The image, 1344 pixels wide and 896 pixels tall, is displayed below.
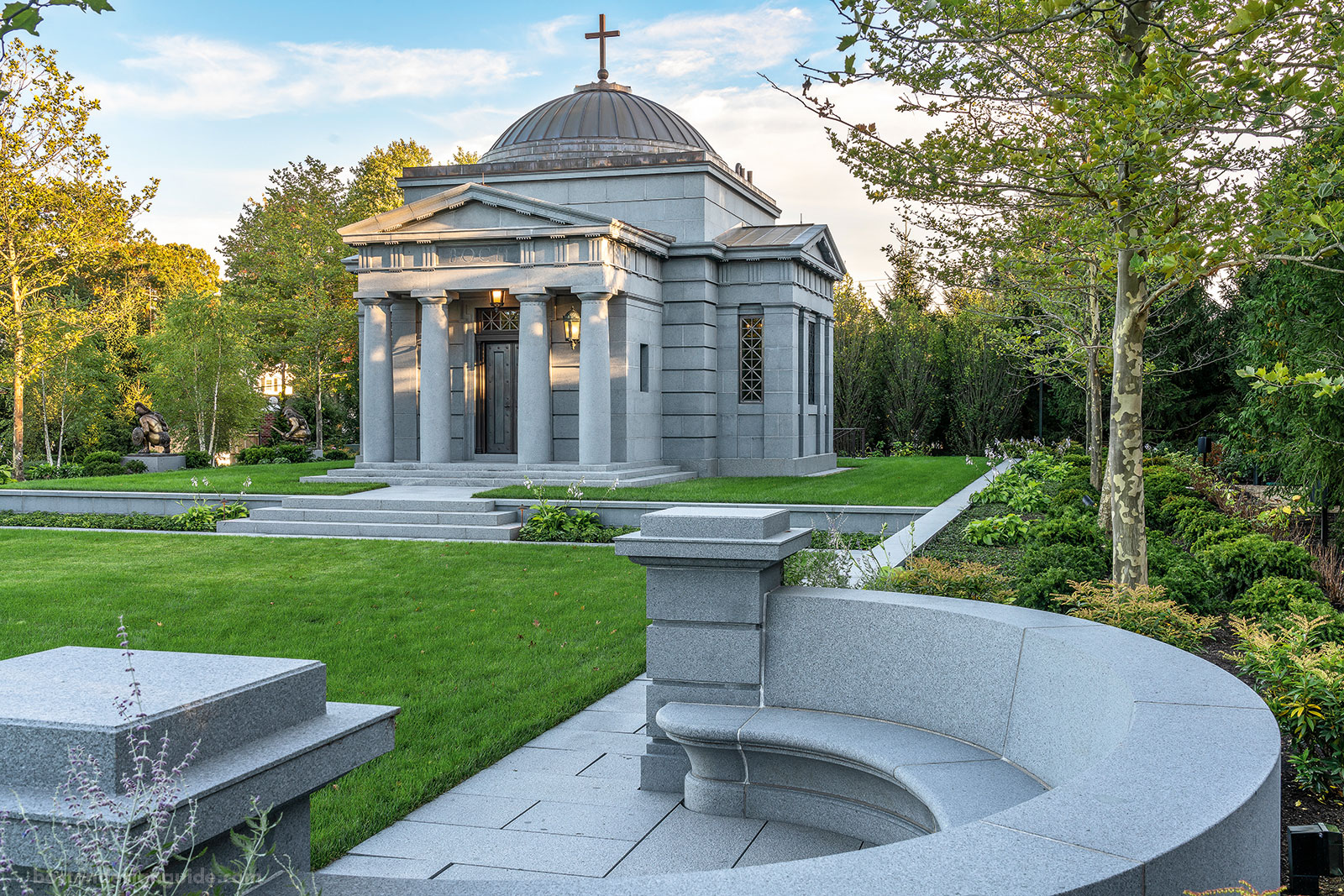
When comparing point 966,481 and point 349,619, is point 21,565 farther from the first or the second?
point 966,481

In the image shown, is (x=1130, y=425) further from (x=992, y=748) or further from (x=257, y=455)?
(x=257, y=455)

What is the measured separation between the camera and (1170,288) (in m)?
7.84

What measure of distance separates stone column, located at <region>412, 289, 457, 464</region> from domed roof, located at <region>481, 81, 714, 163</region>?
6059mm

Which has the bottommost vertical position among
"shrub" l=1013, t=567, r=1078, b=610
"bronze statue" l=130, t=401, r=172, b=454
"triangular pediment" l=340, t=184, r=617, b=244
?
"shrub" l=1013, t=567, r=1078, b=610

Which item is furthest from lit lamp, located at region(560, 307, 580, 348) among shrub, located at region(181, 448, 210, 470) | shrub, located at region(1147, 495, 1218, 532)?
shrub, located at region(181, 448, 210, 470)

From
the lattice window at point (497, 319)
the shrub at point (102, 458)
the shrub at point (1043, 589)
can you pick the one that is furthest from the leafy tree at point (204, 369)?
the shrub at point (1043, 589)

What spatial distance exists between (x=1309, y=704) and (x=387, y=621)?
7.67m

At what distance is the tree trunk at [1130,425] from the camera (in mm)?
7402

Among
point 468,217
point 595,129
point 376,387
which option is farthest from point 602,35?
point 376,387

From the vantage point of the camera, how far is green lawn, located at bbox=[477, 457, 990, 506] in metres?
17.0

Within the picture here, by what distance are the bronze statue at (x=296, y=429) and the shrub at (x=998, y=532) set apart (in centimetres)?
3091

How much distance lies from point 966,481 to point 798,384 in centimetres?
496

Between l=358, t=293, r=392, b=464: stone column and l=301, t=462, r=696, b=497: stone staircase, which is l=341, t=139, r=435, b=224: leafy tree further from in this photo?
l=301, t=462, r=696, b=497: stone staircase

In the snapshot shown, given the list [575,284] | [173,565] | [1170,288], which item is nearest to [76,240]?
[575,284]
